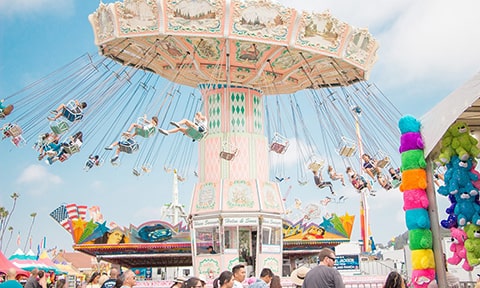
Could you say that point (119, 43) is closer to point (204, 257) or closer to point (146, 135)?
point (146, 135)

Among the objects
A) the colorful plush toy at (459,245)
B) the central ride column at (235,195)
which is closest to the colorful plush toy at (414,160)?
the colorful plush toy at (459,245)

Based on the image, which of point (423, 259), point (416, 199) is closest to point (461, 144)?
point (416, 199)

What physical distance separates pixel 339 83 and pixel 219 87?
553cm

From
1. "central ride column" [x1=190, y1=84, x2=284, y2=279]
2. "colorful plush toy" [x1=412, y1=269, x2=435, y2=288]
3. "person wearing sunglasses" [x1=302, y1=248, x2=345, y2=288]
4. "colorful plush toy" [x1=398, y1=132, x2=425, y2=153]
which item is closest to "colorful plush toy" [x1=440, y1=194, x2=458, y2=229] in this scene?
"colorful plush toy" [x1=412, y1=269, x2=435, y2=288]

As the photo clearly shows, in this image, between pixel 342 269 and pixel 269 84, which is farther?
pixel 342 269

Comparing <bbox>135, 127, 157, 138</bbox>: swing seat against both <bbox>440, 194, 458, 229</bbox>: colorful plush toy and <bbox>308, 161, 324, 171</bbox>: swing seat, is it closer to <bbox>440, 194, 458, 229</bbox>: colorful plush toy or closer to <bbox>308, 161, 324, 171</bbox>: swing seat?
<bbox>308, 161, 324, 171</bbox>: swing seat

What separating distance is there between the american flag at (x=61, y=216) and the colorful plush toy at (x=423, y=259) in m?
23.2

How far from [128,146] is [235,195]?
16.7 feet

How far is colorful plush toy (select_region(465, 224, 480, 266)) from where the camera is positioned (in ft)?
24.6

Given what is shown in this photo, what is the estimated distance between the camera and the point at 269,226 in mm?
19641

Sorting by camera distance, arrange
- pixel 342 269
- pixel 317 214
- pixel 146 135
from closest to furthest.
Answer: pixel 146 135
pixel 317 214
pixel 342 269

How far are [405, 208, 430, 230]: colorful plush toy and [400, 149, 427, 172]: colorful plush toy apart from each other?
0.67 m

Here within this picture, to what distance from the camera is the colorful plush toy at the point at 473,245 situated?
7.51m

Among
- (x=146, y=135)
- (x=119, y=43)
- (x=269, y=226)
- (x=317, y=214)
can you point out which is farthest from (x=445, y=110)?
(x=317, y=214)
